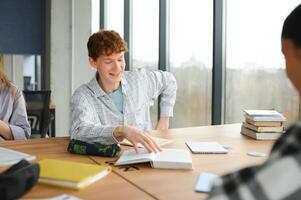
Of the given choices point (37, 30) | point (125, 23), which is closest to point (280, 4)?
point (125, 23)

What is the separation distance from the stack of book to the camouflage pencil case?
88 centimetres

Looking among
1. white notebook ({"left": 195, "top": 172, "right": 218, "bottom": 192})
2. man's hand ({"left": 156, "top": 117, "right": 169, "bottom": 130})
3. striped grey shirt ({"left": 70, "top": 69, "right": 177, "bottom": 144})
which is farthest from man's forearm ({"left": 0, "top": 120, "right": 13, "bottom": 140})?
white notebook ({"left": 195, "top": 172, "right": 218, "bottom": 192})

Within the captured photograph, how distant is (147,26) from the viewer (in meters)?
4.51

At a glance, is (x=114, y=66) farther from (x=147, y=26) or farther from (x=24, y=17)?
(x=24, y=17)

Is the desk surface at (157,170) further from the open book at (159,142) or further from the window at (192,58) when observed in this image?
the window at (192,58)

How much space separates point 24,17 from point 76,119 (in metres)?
3.73

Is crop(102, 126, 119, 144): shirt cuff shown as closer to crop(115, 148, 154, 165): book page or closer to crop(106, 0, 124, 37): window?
crop(115, 148, 154, 165): book page

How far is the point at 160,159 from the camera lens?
1.54 meters

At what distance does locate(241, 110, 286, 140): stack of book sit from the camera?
2143 millimetres

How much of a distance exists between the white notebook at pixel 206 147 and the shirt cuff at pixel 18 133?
1.01 metres

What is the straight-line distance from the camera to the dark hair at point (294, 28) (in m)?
0.56

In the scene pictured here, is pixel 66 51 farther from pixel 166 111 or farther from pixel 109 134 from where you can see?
pixel 109 134

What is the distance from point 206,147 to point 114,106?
66cm

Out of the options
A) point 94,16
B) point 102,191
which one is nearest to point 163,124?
point 102,191
